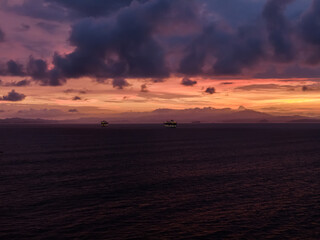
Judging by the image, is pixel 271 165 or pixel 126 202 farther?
pixel 271 165

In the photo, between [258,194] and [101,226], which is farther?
[258,194]

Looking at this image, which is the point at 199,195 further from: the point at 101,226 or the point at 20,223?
the point at 20,223

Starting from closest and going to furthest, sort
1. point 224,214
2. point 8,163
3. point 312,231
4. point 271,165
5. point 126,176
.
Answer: point 312,231 < point 224,214 < point 126,176 < point 271,165 < point 8,163

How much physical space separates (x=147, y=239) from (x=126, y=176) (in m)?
33.0

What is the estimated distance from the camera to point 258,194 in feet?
156

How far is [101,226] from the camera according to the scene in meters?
33.6

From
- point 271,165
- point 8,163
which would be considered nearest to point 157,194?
point 271,165

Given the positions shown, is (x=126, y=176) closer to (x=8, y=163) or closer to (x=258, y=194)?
(x=258, y=194)

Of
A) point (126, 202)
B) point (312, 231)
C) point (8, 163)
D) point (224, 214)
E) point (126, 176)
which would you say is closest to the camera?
point (312, 231)

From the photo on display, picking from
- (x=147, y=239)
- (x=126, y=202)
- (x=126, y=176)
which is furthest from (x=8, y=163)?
(x=147, y=239)

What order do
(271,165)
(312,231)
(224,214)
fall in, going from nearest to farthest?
(312,231)
(224,214)
(271,165)

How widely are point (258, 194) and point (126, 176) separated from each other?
27767 millimetres

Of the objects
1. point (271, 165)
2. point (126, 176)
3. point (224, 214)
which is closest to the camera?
point (224, 214)

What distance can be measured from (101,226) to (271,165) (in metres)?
Answer: 56.3
